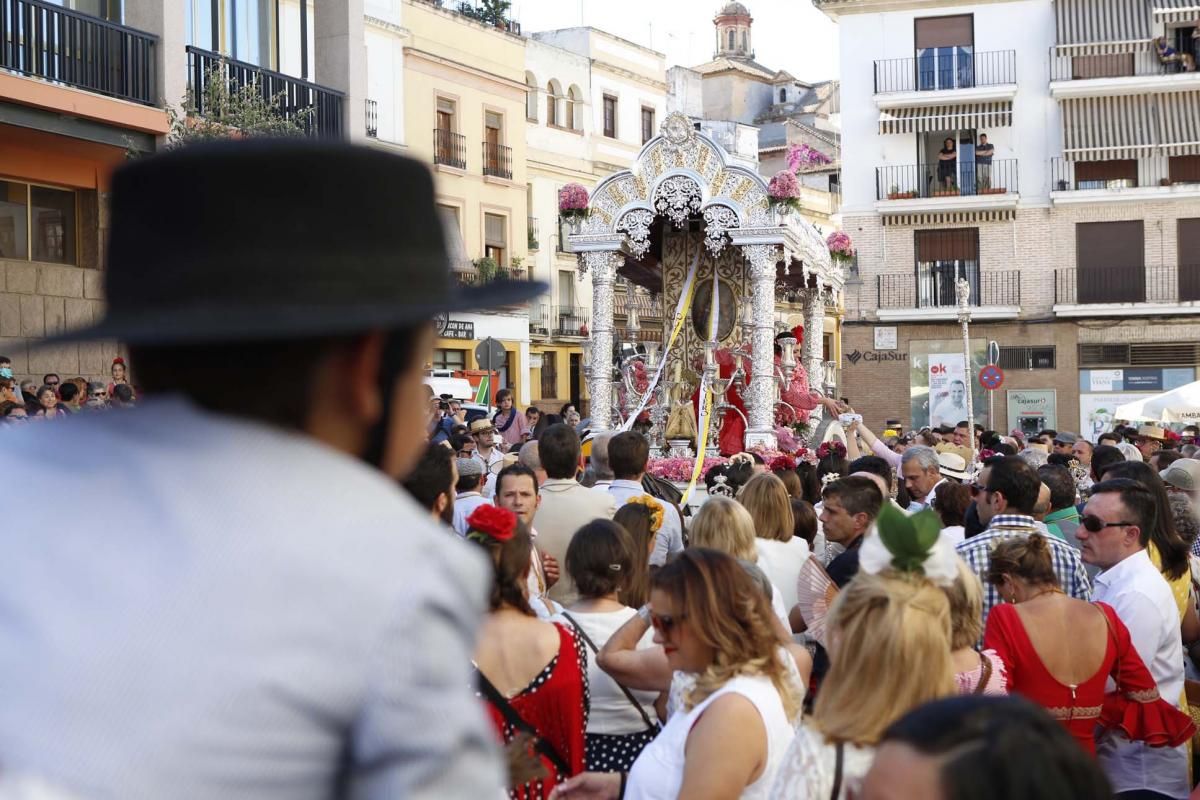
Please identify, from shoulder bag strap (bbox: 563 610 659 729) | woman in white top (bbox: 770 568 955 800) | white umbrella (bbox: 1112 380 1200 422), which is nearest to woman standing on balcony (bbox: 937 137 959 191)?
white umbrella (bbox: 1112 380 1200 422)

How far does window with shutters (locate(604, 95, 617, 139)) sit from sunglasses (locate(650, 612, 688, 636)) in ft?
126

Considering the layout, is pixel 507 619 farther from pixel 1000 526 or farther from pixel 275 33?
pixel 275 33

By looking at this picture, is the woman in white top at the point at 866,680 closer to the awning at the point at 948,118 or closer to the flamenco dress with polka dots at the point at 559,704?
the flamenco dress with polka dots at the point at 559,704

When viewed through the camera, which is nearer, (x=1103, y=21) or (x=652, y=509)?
(x=652, y=509)

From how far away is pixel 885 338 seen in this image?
110 ft

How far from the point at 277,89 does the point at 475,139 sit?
19.0 m

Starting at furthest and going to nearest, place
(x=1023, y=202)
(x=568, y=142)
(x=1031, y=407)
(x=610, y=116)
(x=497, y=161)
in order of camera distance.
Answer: (x=610, y=116)
(x=568, y=142)
(x=497, y=161)
(x=1023, y=202)
(x=1031, y=407)

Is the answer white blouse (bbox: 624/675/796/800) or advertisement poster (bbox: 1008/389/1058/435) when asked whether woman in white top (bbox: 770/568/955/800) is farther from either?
advertisement poster (bbox: 1008/389/1058/435)

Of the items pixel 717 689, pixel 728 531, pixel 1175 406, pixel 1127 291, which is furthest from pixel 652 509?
pixel 1127 291

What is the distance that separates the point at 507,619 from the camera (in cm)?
420

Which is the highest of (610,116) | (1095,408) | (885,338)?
(610,116)

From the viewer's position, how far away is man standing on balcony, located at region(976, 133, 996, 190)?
32.8 m

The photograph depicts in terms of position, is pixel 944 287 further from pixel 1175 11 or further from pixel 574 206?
pixel 574 206

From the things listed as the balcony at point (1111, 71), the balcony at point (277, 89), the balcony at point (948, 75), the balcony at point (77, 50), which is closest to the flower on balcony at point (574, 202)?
the balcony at point (277, 89)
